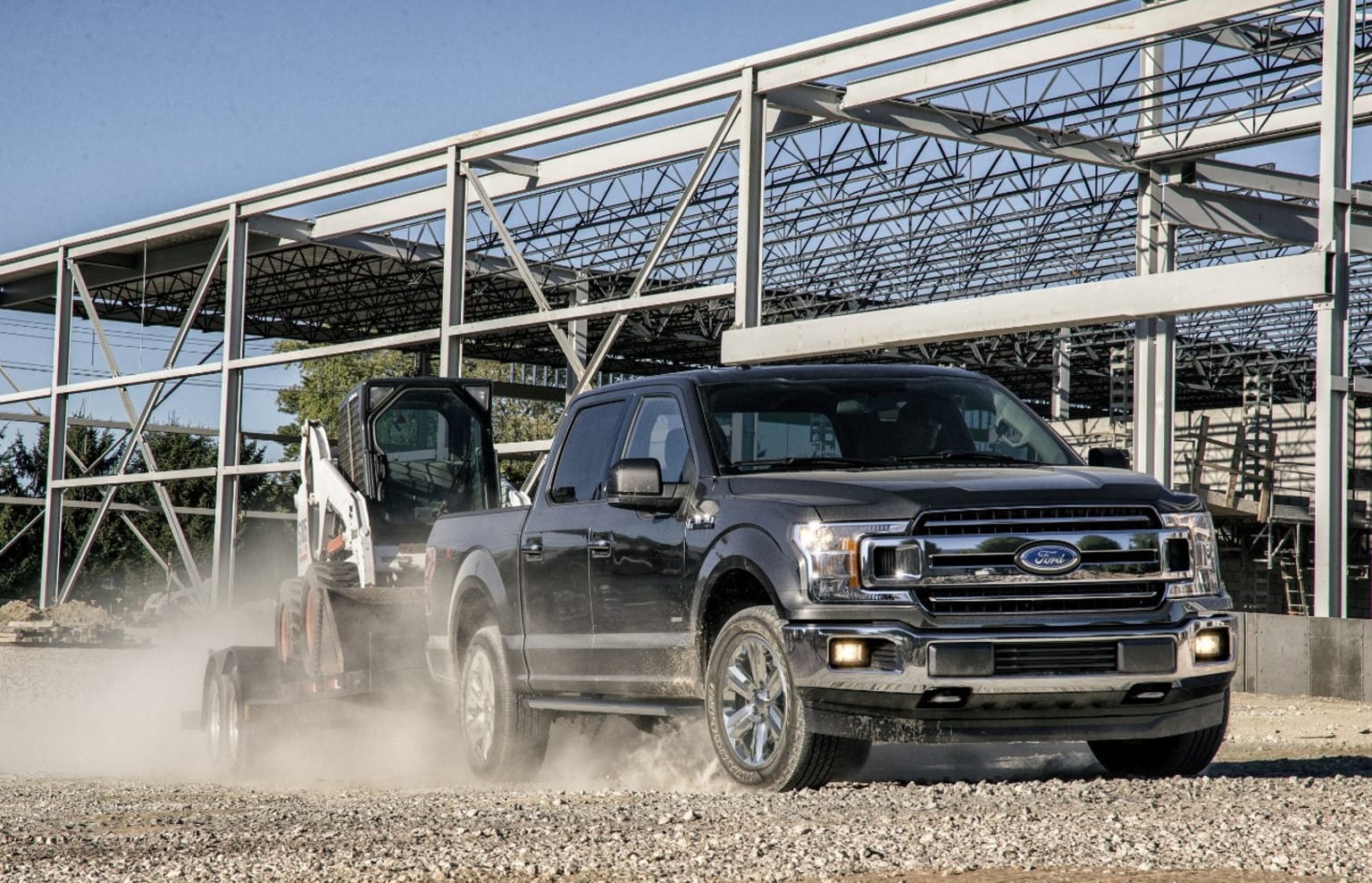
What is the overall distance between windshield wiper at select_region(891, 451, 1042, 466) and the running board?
1612mm

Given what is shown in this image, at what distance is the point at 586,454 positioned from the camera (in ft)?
32.0

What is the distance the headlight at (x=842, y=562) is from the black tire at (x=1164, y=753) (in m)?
1.62

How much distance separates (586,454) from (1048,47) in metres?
12.6

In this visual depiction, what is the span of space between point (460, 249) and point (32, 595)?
35.1 metres

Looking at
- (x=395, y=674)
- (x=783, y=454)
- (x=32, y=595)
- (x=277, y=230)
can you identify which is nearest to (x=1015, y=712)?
(x=783, y=454)

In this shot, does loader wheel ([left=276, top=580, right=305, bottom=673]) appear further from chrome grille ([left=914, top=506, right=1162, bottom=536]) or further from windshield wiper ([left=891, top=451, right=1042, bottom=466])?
chrome grille ([left=914, top=506, right=1162, bottom=536])

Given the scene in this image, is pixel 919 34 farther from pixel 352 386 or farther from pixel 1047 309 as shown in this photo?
pixel 352 386

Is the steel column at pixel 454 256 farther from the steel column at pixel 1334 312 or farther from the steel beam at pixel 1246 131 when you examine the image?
the steel column at pixel 1334 312

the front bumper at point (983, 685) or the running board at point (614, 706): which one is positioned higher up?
the front bumper at point (983, 685)

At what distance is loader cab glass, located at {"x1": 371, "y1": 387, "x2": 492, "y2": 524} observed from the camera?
14.8 meters

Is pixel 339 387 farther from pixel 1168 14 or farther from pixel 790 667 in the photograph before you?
pixel 790 667

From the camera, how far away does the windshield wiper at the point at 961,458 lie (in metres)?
8.40

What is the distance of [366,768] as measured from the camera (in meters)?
12.2

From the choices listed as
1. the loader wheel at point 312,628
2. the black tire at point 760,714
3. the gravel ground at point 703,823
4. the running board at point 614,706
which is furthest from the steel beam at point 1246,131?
the black tire at point 760,714
